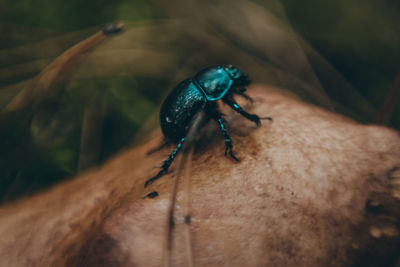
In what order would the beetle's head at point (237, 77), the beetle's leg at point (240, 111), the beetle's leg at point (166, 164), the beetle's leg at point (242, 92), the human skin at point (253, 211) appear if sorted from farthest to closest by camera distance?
the beetle's head at point (237, 77) < the beetle's leg at point (242, 92) < the beetle's leg at point (240, 111) < the beetle's leg at point (166, 164) < the human skin at point (253, 211)

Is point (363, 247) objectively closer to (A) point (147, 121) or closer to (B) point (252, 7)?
(A) point (147, 121)

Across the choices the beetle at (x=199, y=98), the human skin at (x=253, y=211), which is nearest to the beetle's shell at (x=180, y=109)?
the beetle at (x=199, y=98)

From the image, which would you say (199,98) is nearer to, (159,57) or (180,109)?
(180,109)

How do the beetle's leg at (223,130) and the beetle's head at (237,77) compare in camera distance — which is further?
the beetle's head at (237,77)

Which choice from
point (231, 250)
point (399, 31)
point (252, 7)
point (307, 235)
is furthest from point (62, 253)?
point (399, 31)

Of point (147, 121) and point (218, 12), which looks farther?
point (218, 12)

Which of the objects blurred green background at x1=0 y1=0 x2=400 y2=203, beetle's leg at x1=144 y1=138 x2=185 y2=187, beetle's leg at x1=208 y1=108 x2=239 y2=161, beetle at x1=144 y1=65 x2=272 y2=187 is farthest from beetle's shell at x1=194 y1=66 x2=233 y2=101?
blurred green background at x1=0 y1=0 x2=400 y2=203

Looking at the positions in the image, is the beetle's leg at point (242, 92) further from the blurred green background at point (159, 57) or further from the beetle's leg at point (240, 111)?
the blurred green background at point (159, 57)
